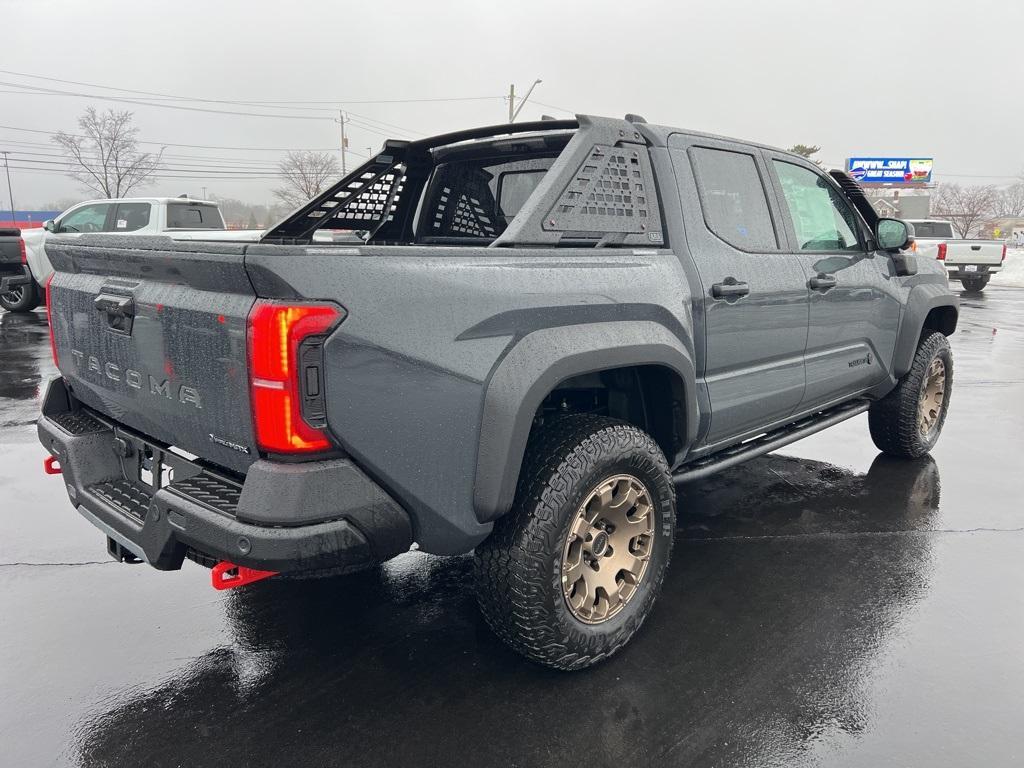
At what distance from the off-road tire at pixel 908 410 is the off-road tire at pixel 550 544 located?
10.2ft

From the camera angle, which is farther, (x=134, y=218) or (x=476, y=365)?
(x=134, y=218)

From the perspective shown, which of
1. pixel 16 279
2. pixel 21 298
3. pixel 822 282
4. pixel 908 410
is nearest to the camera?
pixel 822 282

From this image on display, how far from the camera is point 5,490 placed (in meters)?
4.53

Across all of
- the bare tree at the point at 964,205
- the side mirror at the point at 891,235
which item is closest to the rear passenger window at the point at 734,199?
the side mirror at the point at 891,235

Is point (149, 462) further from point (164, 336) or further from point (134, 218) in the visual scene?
point (134, 218)

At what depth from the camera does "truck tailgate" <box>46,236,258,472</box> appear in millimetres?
2020

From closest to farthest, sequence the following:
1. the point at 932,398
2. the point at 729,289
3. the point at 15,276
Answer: the point at 729,289 → the point at 932,398 → the point at 15,276

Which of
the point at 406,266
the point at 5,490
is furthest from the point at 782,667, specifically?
the point at 5,490

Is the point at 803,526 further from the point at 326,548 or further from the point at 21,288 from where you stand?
the point at 21,288

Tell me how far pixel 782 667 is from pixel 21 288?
1490 cm

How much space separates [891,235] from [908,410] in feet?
4.34

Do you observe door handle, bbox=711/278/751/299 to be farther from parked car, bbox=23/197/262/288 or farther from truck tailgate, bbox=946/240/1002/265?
truck tailgate, bbox=946/240/1002/265

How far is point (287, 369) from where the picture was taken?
191 centimetres

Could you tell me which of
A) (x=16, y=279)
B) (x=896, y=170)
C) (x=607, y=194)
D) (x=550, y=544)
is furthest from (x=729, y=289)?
(x=896, y=170)
